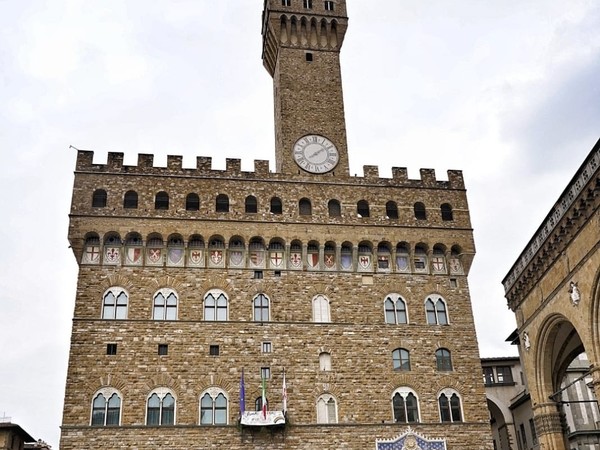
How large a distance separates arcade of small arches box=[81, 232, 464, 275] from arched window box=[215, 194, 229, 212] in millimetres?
1473

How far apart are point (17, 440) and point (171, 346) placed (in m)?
11.5

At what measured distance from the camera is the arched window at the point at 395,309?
30.3 meters

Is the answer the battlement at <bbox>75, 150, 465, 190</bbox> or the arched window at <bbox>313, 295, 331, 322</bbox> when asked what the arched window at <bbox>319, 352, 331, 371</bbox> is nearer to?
the arched window at <bbox>313, 295, 331, 322</bbox>

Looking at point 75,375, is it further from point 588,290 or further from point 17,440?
point 588,290

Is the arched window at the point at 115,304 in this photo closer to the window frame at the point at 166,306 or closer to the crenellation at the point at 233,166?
the window frame at the point at 166,306

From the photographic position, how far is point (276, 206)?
31.7 m

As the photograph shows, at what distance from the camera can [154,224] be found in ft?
98.9

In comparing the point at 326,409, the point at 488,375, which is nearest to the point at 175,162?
the point at 326,409

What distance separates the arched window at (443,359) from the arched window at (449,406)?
965 mm

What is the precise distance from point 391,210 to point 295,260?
5286mm

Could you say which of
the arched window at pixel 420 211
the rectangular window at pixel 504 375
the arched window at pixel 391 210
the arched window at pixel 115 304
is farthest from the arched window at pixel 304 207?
the rectangular window at pixel 504 375

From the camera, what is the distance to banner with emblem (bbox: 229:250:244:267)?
3030 cm

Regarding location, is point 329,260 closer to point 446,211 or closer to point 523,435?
point 446,211

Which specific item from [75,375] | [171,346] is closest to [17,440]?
[75,375]
